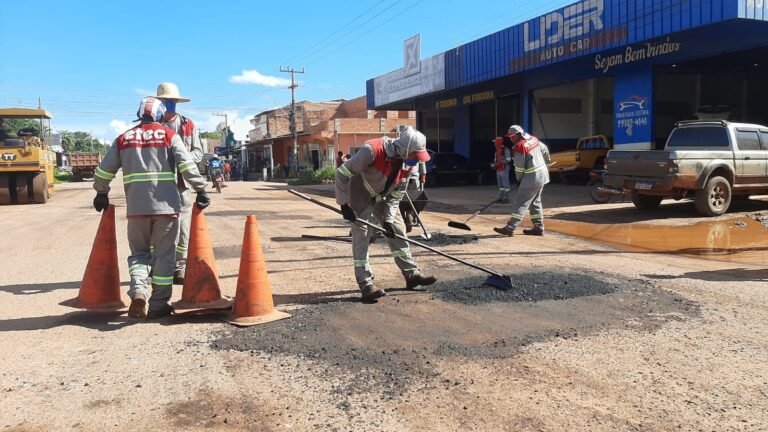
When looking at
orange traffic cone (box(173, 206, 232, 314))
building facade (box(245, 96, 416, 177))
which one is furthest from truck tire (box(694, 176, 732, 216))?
building facade (box(245, 96, 416, 177))

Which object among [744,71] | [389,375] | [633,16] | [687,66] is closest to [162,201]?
[389,375]

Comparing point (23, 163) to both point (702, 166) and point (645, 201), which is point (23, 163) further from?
point (702, 166)

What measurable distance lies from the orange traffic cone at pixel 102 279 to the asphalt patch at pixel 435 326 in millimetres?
1289

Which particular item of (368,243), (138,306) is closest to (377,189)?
(368,243)

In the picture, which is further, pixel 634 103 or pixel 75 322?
pixel 634 103

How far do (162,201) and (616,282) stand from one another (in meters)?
4.52

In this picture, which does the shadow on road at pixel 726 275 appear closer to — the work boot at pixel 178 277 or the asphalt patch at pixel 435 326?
the asphalt patch at pixel 435 326

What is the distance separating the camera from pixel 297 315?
484cm

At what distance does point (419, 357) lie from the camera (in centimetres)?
383

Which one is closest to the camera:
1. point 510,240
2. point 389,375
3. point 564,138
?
point 389,375

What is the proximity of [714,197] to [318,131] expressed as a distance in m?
36.9

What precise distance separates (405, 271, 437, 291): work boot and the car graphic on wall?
14.4m

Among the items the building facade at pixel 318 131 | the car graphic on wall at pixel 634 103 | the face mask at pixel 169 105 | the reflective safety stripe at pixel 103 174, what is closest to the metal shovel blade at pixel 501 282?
the reflective safety stripe at pixel 103 174

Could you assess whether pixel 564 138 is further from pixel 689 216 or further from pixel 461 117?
pixel 689 216
